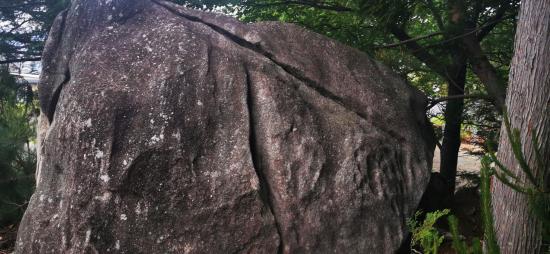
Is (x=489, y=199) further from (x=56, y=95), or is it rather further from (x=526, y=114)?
(x=56, y=95)

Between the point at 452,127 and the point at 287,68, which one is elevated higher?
the point at 287,68

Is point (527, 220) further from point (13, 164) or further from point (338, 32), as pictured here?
point (13, 164)

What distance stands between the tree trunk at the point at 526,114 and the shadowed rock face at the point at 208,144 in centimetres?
82

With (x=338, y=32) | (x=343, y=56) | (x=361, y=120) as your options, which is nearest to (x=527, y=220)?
(x=361, y=120)

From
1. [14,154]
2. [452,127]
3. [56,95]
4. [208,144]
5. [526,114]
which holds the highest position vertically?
[526,114]

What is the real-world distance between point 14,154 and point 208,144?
394 cm

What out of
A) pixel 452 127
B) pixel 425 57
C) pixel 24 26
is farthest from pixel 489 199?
pixel 24 26

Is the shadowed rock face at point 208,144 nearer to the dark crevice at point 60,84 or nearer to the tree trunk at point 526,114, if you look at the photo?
the dark crevice at point 60,84

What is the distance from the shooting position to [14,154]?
623 centimetres

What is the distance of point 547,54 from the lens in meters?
3.10

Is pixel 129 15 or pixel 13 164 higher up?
pixel 129 15

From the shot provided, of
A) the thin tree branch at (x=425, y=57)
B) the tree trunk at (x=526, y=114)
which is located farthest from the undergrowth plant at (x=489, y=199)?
the thin tree branch at (x=425, y=57)

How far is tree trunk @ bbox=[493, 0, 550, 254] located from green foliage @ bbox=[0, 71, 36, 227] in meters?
5.37

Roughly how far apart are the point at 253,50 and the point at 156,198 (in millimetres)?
1509
